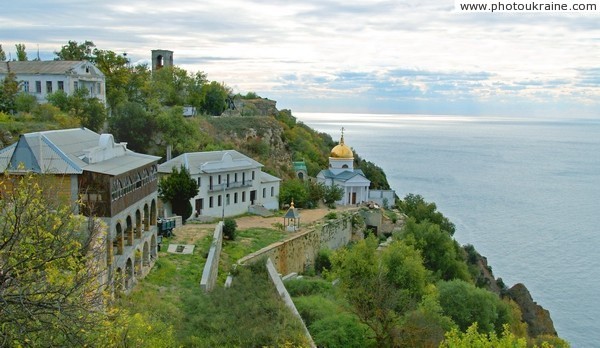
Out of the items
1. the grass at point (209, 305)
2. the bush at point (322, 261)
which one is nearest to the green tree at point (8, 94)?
the grass at point (209, 305)

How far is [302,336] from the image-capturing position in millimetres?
20984

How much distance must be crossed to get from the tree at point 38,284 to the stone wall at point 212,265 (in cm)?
1372

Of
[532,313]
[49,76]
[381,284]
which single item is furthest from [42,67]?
[532,313]

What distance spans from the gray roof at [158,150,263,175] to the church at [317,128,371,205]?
1164cm

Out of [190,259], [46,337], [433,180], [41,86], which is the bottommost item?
[433,180]

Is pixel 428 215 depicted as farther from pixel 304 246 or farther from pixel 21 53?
pixel 21 53

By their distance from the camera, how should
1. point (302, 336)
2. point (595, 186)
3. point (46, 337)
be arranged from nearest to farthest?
point (46, 337)
point (302, 336)
point (595, 186)

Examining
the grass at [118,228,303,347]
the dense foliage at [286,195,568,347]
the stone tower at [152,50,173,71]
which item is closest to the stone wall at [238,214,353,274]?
the dense foliage at [286,195,568,347]

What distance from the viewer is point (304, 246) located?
123 ft

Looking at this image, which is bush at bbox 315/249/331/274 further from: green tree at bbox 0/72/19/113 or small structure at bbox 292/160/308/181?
green tree at bbox 0/72/19/113

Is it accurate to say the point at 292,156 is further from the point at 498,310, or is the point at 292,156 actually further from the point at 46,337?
the point at 46,337

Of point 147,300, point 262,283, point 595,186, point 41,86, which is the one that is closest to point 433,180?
point 595,186

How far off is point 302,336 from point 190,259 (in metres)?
8.88

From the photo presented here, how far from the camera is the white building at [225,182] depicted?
133 ft
